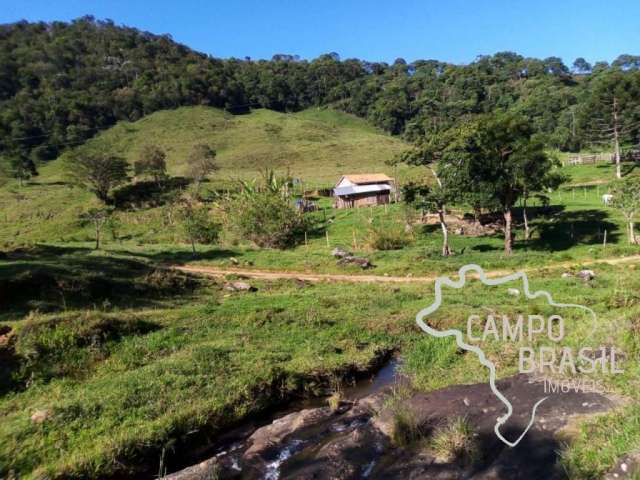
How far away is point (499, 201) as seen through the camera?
Answer: 2639cm

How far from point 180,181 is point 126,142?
1615 inches

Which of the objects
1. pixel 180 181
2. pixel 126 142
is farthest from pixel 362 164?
pixel 126 142

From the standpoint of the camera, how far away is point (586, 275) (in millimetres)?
18156

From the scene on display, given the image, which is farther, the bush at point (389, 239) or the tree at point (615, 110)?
the tree at point (615, 110)

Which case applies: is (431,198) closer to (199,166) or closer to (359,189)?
(359,189)

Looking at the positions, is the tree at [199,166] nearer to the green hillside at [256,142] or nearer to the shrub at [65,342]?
the green hillside at [256,142]

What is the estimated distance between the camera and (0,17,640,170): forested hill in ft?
312

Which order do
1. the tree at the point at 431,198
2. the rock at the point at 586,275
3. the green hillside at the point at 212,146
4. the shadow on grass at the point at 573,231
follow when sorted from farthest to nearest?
the green hillside at the point at 212,146
the shadow on grass at the point at 573,231
the tree at the point at 431,198
the rock at the point at 586,275

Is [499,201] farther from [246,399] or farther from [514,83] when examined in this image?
[514,83]

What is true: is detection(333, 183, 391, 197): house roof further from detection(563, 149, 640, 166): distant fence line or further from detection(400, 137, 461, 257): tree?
detection(563, 149, 640, 166): distant fence line

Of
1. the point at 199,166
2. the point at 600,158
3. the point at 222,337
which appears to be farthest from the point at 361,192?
the point at 222,337

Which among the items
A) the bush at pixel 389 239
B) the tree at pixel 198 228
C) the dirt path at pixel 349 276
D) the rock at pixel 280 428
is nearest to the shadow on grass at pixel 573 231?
the dirt path at pixel 349 276

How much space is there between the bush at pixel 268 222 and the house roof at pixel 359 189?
16.5 metres

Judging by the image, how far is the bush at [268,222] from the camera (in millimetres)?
32469
